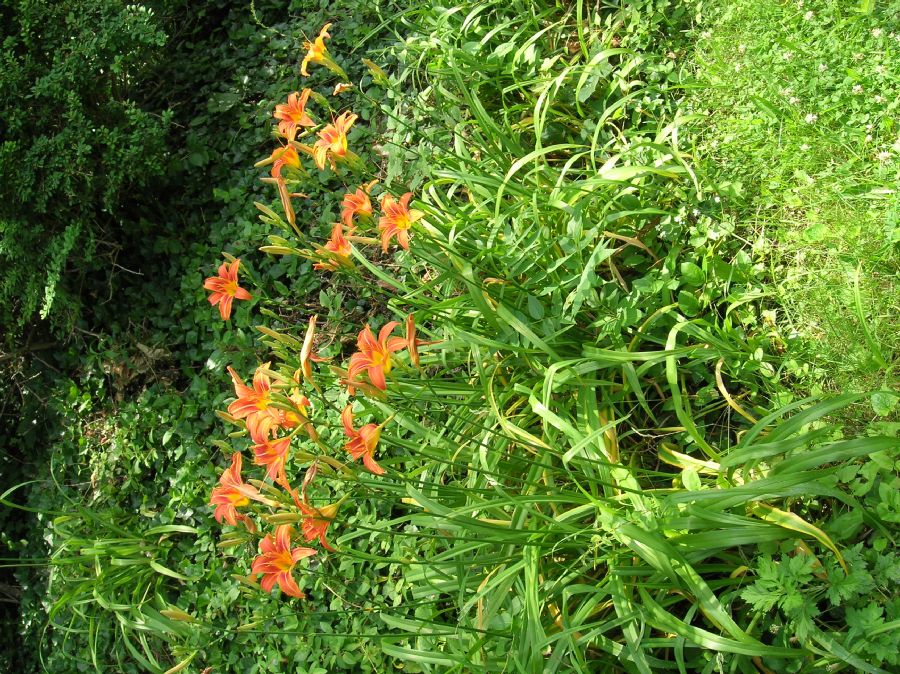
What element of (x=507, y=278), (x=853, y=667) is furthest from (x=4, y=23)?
(x=853, y=667)

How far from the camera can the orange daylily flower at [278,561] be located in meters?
1.72

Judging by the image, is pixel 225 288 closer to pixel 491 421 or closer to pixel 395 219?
pixel 395 219

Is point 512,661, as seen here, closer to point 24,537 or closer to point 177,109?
point 24,537

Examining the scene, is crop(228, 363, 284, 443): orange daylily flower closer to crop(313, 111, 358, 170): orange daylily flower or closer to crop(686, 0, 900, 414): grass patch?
crop(313, 111, 358, 170): orange daylily flower

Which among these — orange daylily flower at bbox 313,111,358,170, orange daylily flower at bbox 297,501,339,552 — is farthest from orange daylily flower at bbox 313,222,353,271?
orange daylily flower at bbox 297,501,339,552

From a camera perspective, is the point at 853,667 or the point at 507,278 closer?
the point at 853,667

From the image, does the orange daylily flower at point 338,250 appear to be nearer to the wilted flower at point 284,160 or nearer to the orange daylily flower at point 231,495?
the wilted flower at point 284,160

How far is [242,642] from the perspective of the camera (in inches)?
107

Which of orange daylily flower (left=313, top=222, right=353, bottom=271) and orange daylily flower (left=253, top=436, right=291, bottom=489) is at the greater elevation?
orange daylily flower (left=313, top=222, right=353, bottom=271)

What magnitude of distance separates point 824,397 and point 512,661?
99cm

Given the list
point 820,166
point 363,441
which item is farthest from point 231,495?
point 820,166

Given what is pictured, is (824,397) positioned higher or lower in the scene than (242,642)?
higher

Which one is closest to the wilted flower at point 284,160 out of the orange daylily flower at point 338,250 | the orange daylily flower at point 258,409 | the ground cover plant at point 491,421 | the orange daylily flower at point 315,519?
the ground cover plant at point 491,421

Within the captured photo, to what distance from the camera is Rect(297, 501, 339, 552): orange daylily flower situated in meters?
1.71
